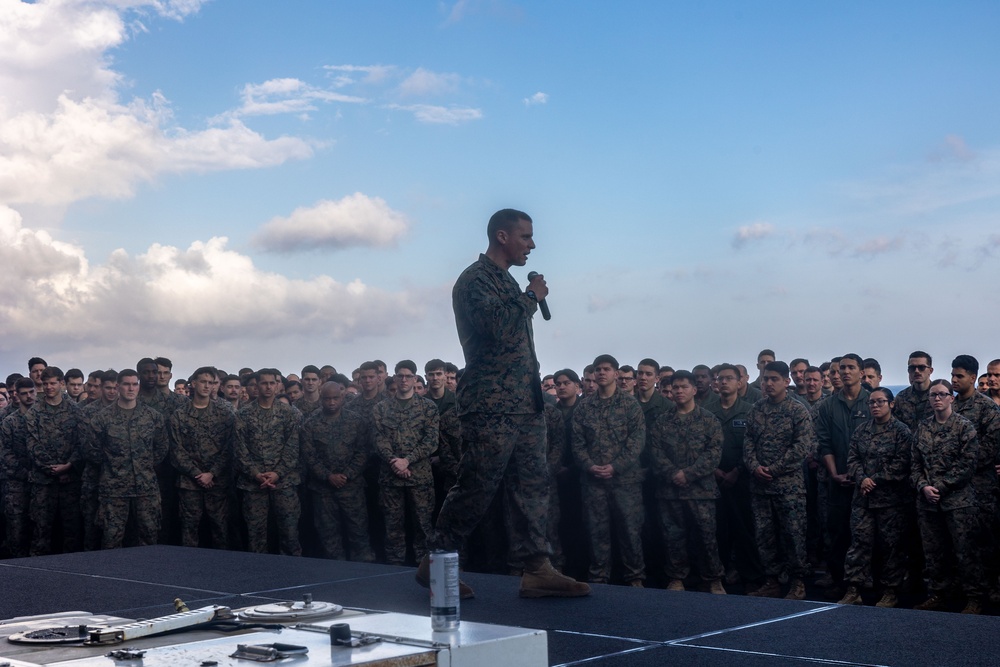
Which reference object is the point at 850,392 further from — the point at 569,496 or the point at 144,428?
the point at 144,428

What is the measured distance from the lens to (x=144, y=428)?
9.35 metres

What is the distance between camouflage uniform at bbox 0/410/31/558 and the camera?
10.1 m

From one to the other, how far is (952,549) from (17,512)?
826cm

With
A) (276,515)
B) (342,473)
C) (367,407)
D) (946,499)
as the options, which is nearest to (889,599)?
(946,499)

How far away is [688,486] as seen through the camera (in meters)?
8.25

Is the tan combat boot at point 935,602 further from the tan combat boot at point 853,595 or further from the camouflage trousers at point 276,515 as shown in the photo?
the camouflage trousers at point 276,515

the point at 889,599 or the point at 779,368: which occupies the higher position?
the point at 779,368

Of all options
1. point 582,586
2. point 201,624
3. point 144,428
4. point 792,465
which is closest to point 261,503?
point 144,428

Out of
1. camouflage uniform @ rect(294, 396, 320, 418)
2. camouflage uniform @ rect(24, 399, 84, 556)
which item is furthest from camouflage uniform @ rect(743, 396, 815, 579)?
camouflage uniform @ rect(24, 399, 84, 556)

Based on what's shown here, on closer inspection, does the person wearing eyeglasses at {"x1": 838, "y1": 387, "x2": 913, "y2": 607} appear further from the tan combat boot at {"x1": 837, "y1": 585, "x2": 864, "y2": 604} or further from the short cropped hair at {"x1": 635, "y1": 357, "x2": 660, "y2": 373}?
the short cropped hair at {"x1": 635, "y1": 357, "x2": 660, "y2": 373}

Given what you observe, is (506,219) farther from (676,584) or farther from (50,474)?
(50,474)

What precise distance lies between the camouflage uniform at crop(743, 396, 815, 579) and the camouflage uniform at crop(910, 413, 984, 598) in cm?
85

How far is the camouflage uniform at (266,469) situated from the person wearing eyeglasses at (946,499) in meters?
5.04

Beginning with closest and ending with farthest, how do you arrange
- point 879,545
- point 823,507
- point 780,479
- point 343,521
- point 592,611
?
point 592,611, point 879,545, point 780,479, point 823,507, point 343,521
